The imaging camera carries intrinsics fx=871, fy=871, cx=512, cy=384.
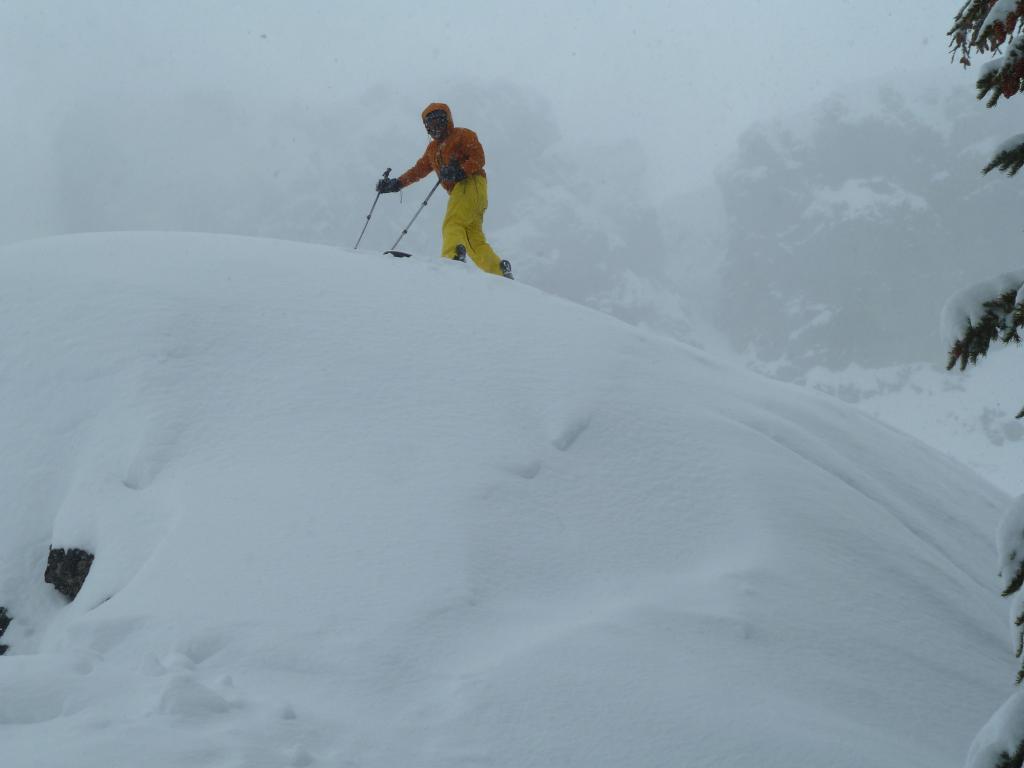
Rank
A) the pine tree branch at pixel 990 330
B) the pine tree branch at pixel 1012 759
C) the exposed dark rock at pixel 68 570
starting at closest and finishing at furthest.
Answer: the pine tree branch at pixel 1012 759 < the pine tree branch at pixel 990 330 < the exposed dark rock at pixel 68 570

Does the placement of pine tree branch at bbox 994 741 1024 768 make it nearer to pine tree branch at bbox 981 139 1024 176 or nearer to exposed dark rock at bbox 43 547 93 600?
pine tree branch at bbox 981 139 1024 176

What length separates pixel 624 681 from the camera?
3672 mm

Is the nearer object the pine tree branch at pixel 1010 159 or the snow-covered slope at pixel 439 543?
the pine tree branch at pixel 1010 159

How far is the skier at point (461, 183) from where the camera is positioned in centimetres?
1050

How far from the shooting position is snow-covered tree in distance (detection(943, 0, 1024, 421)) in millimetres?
2652

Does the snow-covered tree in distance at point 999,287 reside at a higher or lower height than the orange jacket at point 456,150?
lower

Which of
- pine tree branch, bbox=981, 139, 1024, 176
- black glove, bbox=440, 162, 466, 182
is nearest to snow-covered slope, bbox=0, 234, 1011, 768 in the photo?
pine tree branch, bbox=981, 139, 1024, 176

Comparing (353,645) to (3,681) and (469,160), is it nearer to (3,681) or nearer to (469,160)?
(3,681)

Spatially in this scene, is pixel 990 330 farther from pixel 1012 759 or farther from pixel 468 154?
pixel 468 154

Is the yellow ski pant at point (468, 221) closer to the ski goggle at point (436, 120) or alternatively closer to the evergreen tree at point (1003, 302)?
the ski goggle at point (436, 120)

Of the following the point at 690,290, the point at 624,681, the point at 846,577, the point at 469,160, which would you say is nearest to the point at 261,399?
the point at 624,681

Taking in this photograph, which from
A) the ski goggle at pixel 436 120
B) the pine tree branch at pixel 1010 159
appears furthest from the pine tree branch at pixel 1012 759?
the ski goggle at pixel 436 120

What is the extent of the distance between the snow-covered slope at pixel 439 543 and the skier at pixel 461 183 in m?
3.07

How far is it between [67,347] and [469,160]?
556 centimetres
